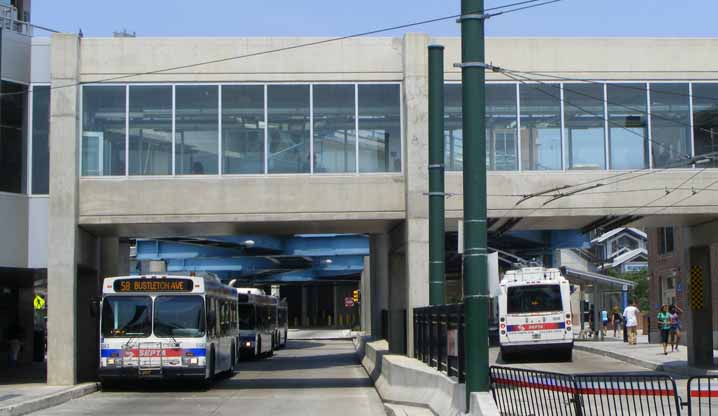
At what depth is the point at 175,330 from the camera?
86.4 ft

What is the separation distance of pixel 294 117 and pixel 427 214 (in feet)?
14.2

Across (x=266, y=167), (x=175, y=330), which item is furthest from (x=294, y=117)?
(x=175, y=330)

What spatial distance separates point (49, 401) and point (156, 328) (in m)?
4.04

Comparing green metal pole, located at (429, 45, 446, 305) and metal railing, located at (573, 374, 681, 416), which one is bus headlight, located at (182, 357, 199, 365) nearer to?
green metal pole, located at (429, 45, 446, 305)

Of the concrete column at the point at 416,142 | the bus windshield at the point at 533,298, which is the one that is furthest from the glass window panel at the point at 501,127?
the bus windshield at the point at 533,298

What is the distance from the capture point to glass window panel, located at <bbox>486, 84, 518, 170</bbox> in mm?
28000

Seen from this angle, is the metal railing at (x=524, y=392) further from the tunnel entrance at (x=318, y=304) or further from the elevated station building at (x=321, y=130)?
the tunnel entrance at (x=318, y=304)

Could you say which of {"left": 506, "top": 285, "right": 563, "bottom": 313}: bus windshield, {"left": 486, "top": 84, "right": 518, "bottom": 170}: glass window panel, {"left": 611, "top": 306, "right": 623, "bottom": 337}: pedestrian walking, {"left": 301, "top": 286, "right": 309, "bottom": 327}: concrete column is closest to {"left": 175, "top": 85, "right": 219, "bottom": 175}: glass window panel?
{"left": 486, "top": 84, "right": 518, "bottom": 170}: glass window panel

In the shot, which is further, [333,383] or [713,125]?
[333,383]

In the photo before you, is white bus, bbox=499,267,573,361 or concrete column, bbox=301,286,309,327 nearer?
white bus, bbox=499,267,573,361

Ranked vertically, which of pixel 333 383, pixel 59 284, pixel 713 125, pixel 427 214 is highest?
pixel 713 125

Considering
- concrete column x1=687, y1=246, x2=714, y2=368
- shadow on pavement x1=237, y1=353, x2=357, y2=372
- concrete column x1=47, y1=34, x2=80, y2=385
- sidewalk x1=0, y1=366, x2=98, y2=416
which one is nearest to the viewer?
sidewalk x1=0, y1=366, x2=98, y2=416

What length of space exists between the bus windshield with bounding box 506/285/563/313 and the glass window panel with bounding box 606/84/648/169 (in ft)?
28.1

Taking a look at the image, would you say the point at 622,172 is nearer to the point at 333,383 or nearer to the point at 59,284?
the point at 333,383
